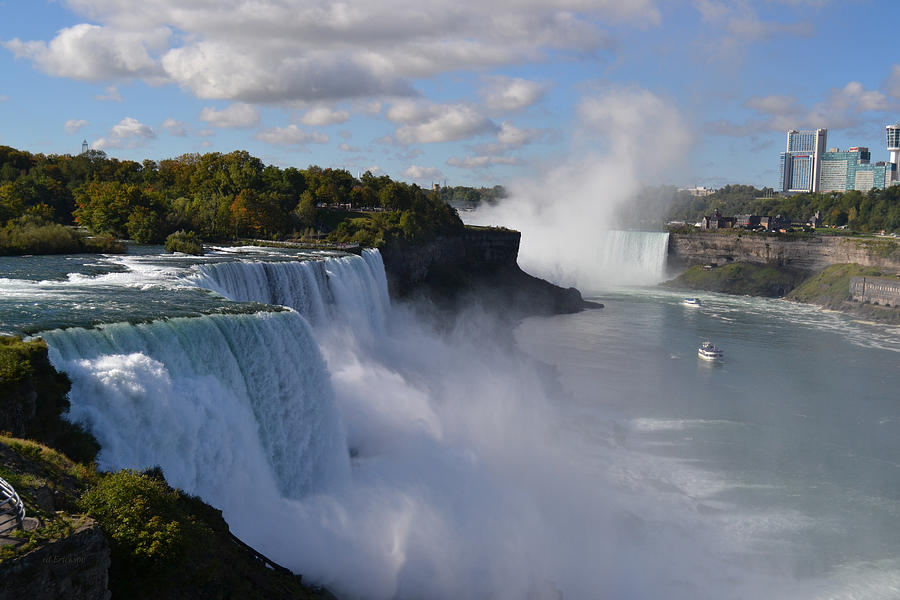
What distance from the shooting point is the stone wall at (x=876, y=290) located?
5919 cm

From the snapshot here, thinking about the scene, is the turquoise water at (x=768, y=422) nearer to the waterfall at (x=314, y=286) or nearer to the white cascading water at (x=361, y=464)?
the white cascading water at (x=361, y=464)

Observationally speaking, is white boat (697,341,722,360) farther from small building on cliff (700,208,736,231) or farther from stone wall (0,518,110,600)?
small building on cliff (700,208,736,231)

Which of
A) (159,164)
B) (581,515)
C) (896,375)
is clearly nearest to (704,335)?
(896,375)

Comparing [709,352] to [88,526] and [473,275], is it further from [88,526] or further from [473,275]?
[88,526]

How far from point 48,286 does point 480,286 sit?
38805 millimetres

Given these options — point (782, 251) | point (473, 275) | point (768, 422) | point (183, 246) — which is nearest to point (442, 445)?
point (768, 422)

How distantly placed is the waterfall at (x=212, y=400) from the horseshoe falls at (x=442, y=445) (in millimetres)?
44

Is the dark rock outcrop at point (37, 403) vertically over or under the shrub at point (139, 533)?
over

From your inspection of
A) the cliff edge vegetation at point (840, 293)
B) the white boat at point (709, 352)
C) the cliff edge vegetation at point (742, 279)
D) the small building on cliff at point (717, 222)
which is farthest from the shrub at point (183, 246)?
the small building on cliff at point (717, 222)

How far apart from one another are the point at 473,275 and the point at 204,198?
2170 cm

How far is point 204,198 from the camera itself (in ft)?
151

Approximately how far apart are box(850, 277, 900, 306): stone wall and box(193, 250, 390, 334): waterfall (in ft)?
151

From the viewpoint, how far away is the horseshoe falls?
12852 mm

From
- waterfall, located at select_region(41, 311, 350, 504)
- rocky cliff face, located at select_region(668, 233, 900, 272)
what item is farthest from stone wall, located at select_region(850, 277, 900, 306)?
waterfall, located at select_region(41, 311, 350, 504)
